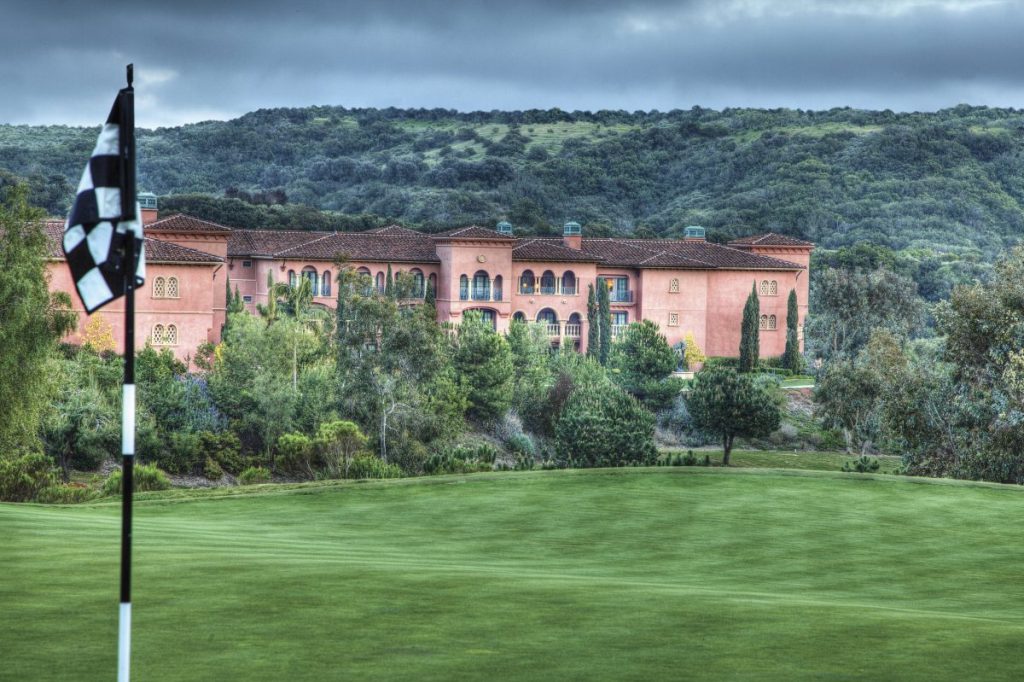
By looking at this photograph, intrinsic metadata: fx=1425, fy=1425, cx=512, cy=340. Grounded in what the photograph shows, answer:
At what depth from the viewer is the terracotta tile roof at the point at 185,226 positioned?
71125mm

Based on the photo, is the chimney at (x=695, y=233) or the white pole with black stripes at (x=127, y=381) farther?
the chimney at (x=695, y=233)

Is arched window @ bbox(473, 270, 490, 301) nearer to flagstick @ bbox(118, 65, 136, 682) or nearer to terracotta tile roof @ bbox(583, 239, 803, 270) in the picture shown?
terracotta tile roof @ bbox(583, 239, 803, 270)

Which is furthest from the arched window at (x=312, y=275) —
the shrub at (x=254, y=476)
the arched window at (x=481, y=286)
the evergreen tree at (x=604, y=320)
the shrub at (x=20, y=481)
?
the shrub at (x=20, y=481)

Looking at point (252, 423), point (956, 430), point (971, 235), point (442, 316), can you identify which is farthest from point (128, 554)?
point (971, 235)

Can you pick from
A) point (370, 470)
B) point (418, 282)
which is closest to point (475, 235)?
point (418, 282)

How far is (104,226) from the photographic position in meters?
9.84

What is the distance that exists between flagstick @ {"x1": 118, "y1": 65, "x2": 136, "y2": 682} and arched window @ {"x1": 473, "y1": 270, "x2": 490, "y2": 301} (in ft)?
226

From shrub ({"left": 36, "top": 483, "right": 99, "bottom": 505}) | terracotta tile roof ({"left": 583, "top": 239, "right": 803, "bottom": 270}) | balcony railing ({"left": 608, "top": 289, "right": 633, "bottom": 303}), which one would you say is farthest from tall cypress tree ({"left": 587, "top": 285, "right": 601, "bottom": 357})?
shrub ({"left": 36, "top": 483, "right": 99, "bottom": 505})

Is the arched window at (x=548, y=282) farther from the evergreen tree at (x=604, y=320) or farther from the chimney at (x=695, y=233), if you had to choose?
the chimney at (x=695, y=233)

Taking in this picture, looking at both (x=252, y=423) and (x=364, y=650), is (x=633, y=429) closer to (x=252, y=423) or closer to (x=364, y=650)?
(x=252, y=423)

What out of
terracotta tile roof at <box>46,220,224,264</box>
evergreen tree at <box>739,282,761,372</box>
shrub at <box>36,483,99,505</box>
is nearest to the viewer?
shrub at <box>36,483,99,505</box>

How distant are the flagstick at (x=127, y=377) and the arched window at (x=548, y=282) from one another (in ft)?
233

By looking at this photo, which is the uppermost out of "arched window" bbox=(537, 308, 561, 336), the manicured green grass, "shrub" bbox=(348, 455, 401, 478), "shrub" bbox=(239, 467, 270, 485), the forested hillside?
the forested hillside

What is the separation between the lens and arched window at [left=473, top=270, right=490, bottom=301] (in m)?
78.9
